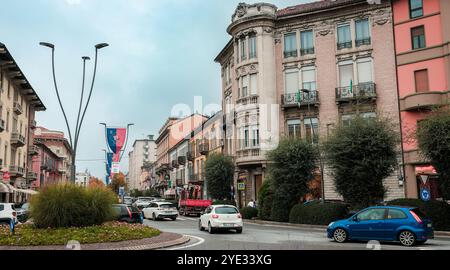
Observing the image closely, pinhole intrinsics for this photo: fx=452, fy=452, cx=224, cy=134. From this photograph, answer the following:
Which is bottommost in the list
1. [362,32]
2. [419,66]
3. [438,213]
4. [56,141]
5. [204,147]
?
[438,213]

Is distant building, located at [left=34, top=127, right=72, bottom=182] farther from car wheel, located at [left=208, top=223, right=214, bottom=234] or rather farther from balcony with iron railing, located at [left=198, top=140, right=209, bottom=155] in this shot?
car wheel, located at [left=208, top=223, right=214, bottom=234]

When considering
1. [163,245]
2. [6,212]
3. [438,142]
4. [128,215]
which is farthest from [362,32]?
[6,212]

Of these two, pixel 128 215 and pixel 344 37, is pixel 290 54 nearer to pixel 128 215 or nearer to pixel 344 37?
pixel 344 37

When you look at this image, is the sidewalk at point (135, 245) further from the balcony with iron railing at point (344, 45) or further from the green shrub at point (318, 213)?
the balcony with iron railing at point (344, 45)

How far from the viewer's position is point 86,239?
14.9 metres

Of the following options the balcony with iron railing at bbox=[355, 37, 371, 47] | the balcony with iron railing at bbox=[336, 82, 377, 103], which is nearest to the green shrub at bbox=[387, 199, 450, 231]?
the balcony with iron railing at bbox=[336, 82, 377, 103]

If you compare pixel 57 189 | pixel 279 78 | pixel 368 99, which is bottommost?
pixel 57 189

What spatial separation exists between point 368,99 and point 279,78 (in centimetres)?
804

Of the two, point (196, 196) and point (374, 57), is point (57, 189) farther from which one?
point (196, 196)

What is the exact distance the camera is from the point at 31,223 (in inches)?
691

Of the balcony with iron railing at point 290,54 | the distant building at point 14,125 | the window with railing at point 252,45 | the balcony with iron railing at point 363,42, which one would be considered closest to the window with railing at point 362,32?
the balcony with iron railing at point 363,42

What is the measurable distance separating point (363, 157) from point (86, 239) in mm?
16488
